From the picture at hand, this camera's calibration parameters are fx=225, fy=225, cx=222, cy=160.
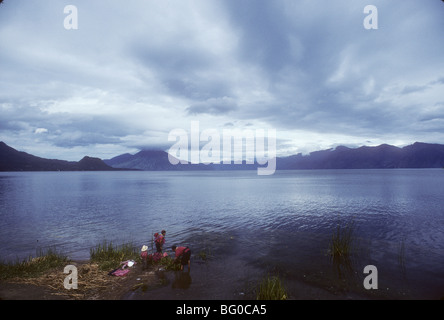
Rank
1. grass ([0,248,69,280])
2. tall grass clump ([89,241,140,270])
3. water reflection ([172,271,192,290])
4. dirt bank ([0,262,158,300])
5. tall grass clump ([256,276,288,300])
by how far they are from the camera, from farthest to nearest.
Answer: tall grass clump ([89,241,140,270])
grass ([0,248,69,280])
water reflection ([172,271,192,290])
dirt bank ([0,262,158,300])
tall grass clump ([256,276,288,300])

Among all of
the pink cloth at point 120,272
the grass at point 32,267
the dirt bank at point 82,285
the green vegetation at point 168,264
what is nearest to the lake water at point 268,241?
the green vegetation at point 168,264

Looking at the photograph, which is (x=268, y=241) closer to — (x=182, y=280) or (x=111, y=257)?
(x=182, y=280)

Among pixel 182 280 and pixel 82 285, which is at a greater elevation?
pixel 82 285

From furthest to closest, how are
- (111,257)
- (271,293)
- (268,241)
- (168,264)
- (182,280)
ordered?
(268,241)
(111,257)
(168,264)
(182,280)
(271,293)

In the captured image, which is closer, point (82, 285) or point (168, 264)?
point (82, 285)

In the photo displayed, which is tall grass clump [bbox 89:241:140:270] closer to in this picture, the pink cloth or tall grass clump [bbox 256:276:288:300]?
the pink cloth

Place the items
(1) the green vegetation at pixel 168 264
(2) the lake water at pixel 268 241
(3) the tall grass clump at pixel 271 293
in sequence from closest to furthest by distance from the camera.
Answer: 1. (3) the tall grass clump at pixel 271 293
2. (2) the lake water at pixel 268 241
3. (1) the green vegetation at pixel 168 264

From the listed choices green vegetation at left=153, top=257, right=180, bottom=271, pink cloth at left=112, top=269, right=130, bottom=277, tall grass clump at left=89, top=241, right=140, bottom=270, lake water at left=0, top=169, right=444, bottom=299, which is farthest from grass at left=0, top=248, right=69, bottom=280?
green vegetation at left=153, top=257, right=180, bottom=271

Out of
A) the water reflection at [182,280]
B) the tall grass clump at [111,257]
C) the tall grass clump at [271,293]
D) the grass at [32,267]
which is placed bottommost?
the water reflection at [182,280]

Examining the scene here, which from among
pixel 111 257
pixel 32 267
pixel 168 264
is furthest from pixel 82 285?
pixel 32 267

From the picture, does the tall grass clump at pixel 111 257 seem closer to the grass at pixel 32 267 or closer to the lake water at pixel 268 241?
the grass at pixel 32 267
